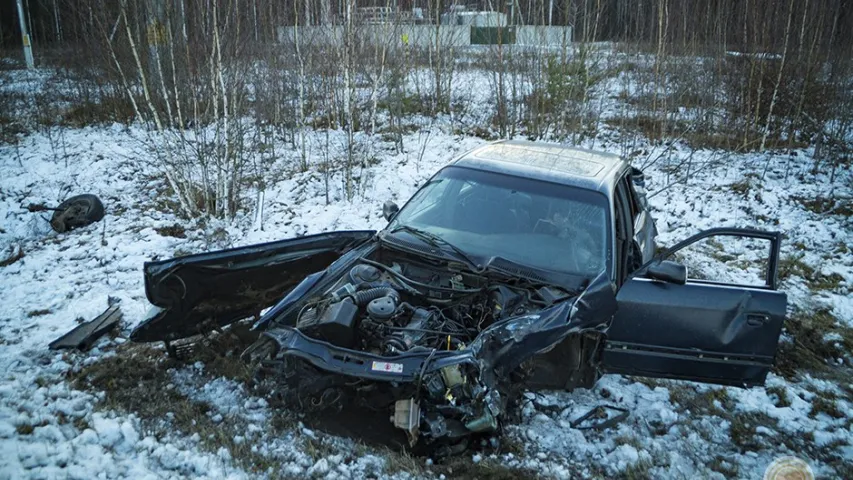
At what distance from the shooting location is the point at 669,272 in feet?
12.6

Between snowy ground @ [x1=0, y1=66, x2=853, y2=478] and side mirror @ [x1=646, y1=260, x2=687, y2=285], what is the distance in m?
1.10

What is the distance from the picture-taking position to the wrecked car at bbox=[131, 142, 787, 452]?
3328 mm

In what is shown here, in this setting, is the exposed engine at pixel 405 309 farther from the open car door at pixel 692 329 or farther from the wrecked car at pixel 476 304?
the open car door at pixel 692 329

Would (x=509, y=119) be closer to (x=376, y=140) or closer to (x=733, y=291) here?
(x=376, y=140)

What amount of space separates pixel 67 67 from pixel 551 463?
1563cm

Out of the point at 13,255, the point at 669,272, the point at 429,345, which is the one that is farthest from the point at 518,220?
the point at 13,255

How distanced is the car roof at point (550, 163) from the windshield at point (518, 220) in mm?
91

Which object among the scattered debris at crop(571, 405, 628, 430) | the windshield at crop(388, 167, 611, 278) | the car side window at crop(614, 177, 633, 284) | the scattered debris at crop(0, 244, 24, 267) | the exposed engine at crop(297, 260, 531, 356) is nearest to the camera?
the exposed engine at crop(297, 260, 531, 356)

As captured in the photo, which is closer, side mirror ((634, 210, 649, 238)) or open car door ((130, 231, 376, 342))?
open car door ((130, 231, 376, 342))

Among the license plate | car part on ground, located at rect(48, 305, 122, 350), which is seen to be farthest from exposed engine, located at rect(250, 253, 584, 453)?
car part on ground, located at rect(48, 305, 122, 350)

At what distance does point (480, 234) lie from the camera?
4.36 metres

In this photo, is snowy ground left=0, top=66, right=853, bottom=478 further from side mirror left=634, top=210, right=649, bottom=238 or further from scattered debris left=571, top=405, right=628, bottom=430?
side mirror left=634, top=210, right=649, bottom=238

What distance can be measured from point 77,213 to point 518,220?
22.3 feet

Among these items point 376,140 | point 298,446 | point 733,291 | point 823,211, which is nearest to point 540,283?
point 733,291
